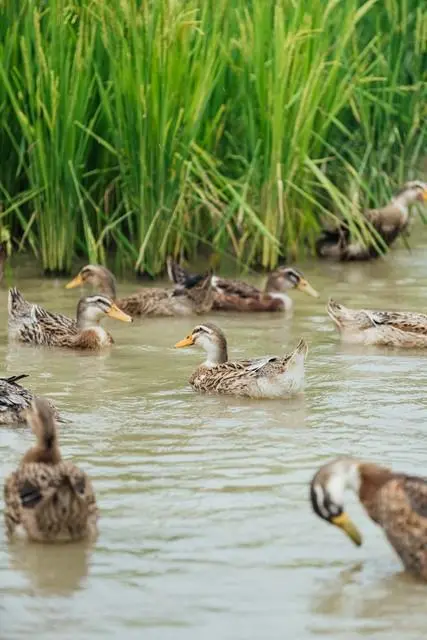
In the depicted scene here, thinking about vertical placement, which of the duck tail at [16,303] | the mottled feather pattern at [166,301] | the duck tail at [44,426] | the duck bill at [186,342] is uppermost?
the duck tail at [44,426]

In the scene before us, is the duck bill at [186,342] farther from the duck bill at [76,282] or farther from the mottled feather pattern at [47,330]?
the duck bill at [76,282]

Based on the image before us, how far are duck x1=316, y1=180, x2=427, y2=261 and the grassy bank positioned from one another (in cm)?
29

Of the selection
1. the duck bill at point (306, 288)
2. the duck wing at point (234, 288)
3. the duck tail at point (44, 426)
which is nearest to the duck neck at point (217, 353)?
the duck wing at point (234, 288)

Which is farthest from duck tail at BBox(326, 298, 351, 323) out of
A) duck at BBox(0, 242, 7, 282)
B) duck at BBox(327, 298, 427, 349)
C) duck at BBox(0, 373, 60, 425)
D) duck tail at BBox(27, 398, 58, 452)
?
duck tail at BBox(27, 398, 58, 452)

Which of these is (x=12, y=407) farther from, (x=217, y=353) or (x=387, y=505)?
(x=387, y=505)

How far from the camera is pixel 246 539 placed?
704 centimetres

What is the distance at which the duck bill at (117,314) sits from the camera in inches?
470

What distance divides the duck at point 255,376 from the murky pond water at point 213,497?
0.09m

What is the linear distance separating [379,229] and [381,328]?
9.13 ft

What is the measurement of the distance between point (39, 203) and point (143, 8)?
5.32 feet

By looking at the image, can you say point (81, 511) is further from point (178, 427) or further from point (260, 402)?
point (260, 402)

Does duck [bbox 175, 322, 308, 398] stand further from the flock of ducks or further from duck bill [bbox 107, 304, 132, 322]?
duck bill [bbox 107, 304, 132, 322]

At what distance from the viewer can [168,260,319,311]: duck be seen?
12695 mm

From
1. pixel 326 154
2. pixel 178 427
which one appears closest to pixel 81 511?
pixel 178 427
